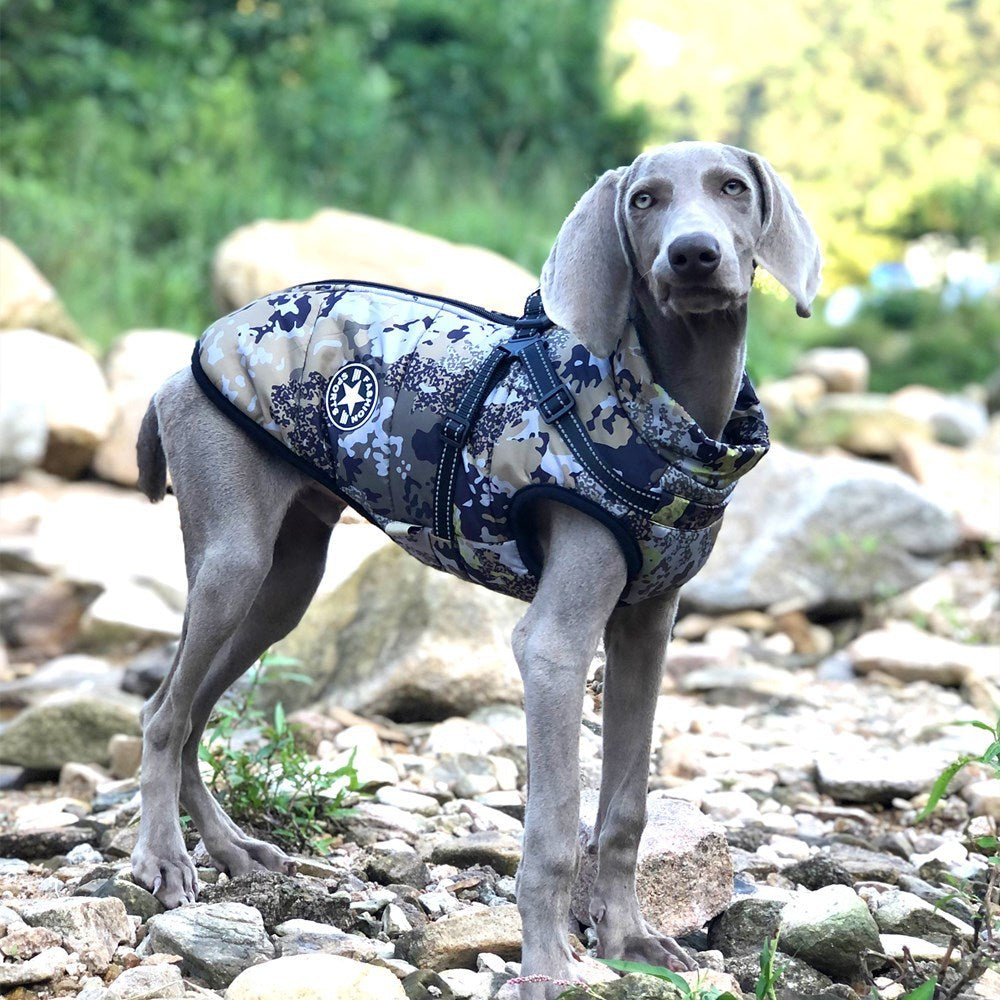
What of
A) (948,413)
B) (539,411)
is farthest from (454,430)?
(948,413)

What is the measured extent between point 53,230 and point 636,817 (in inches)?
467

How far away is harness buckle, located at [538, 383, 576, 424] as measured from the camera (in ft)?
11.5

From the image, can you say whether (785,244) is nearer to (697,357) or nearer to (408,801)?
(697,357)

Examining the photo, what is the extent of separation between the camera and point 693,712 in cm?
691

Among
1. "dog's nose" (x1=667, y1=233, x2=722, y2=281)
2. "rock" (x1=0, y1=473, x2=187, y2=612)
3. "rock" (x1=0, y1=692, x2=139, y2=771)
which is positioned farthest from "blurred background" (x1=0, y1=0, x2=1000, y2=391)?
"dog's nose" (x1=667, y1=233, x2=722, y2=281)

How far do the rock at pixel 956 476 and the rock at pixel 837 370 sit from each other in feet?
19.5

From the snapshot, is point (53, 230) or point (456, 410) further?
point (53, 230)

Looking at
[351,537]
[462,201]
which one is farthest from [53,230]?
[351,537]

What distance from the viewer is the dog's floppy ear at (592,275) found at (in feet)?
11.5

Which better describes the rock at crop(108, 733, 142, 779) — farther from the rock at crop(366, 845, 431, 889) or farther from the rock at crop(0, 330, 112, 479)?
the rock at crop(0, 330, 112, 479)

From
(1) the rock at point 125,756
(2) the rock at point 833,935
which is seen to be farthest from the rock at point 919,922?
(1) the rock at point 125,756

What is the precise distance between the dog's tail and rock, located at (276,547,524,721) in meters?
1.97

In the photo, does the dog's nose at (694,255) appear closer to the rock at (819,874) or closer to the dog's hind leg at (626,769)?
the dog's hind leg at (626,769)

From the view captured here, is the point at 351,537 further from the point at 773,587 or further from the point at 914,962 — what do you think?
the point at 914,962
